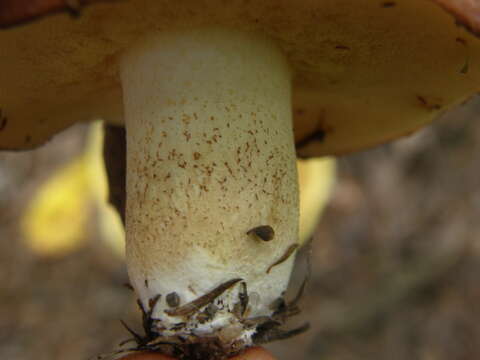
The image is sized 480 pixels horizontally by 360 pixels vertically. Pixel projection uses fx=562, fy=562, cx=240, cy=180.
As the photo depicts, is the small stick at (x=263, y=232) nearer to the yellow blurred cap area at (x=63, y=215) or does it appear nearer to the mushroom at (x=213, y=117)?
the mushroom at (x=213, y=117)

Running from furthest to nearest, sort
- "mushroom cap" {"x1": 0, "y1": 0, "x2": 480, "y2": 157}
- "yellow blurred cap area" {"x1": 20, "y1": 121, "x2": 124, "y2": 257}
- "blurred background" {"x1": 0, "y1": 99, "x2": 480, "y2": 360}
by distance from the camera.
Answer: "yellow blurred cap area" {"x1": 20, "y1": 121, "x2": 124, "y2": 257} < "blurred background" {"x1": 0, "y1": 99, "x2": 480, "y2": 360} < "mushroom cap" {"x1": 0, "y1": 0, "x2": 480, "y2": 157}

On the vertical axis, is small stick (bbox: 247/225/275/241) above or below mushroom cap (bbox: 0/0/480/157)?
below

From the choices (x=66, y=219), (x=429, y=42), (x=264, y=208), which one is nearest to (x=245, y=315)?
(x=264, y=208)

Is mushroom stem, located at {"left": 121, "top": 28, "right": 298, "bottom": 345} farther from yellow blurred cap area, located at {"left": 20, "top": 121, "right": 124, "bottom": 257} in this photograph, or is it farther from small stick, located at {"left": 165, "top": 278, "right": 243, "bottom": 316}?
yellow blurred cap area, located at {"left": 20, "top": 121, "right": 124, "bottom": 257}

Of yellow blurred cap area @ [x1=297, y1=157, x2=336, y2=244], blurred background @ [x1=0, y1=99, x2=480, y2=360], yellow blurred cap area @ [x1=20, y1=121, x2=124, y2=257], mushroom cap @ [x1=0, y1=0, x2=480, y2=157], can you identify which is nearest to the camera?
mushroom cap @ [x1=0, y1=0, x2=480, y2=157]

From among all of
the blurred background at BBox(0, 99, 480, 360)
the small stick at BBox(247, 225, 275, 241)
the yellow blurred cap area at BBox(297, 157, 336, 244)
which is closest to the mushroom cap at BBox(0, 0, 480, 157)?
the small stick at BBox(247, 225, 275, 241)

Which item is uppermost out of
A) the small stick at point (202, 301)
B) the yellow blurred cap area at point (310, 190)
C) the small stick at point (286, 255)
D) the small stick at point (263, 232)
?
the small stick at point (263, 232)

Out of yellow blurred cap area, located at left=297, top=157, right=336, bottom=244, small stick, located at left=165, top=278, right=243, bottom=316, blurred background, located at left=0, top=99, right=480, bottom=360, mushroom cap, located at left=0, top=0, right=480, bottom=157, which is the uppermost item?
mushroom cap, located at left=0, top=0, right=480, bottom=157

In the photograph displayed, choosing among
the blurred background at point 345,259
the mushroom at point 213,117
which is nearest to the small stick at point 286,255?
the mushroom at point 213,117

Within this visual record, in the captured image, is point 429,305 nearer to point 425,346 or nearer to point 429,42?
point 425,346
